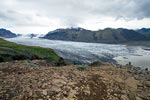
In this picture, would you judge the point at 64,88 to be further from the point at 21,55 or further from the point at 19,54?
the point at 19,54

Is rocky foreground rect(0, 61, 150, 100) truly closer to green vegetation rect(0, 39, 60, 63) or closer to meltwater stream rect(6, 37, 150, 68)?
green vegetation rect(0, 39, 60, 63)

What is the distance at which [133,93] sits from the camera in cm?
675

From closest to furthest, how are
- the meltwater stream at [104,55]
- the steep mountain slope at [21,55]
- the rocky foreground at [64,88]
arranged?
the rocky foreground at [64,88] → the steep mountain slope at [21,55] → the meltwater stream at [104,55]

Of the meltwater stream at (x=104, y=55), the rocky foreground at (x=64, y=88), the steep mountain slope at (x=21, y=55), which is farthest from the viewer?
the meltwater stream at (x=104, y=55)

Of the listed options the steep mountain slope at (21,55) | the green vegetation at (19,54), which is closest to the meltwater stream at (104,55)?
the green vegetation at (19,54)

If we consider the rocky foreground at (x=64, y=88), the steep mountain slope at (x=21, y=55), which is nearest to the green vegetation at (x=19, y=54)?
the steep mountain slope at (x=21, y=55)

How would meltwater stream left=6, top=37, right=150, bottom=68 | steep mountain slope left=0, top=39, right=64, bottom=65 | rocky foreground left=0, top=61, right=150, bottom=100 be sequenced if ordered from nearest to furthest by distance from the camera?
rocky foreground left=0, top=61, right=150, bottom=100
steep mountain slope left=0, top=39, right=64, bottom=65
meltwater stream left=6, top=37, right=150, bottom=68

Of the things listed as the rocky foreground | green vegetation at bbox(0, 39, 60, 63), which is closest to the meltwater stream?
green vegetation at bbox(0, 39, 60, 63)

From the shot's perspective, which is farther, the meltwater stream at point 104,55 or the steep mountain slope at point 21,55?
the meltwater stream at point 104,55

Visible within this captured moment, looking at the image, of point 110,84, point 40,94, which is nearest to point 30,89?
point 40,94

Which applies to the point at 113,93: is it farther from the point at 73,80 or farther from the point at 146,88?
the point at 146,88

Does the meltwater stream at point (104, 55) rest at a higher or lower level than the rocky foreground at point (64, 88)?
lower

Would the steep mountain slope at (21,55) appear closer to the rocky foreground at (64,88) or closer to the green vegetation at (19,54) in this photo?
the green vegetation at (19,54)

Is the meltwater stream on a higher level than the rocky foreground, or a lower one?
lower
